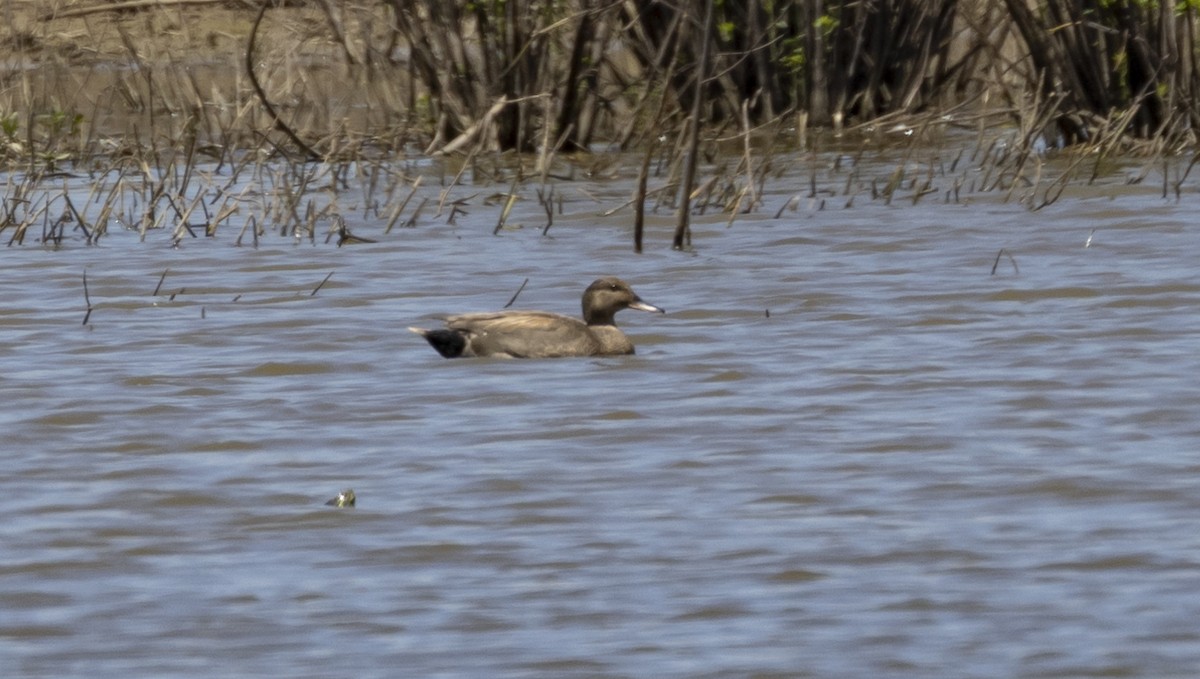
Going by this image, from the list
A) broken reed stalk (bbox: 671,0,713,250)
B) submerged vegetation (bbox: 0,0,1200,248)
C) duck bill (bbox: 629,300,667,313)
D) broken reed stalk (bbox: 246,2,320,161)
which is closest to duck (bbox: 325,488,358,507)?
duck bill (bbox: 629,300,667,313)

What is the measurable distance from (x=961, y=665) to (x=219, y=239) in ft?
24.8

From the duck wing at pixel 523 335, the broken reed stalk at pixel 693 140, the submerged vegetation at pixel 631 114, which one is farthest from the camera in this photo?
the submerged vegetation at pixel 631 114

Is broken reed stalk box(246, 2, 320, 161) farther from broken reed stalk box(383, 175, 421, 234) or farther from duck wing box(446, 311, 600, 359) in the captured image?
duck wing box(446, 311, 600, 359)

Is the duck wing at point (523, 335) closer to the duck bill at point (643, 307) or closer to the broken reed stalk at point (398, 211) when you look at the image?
the duck bill at point (643, 307)

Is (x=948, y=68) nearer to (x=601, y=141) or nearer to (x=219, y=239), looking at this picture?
(x=601, y=141)

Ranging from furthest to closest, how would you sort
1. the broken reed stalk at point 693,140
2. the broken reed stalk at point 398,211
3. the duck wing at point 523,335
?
the broken reed stalk at point 398,211 → the broken reed stalk at point 693,140 → the duck wing at point 523,335

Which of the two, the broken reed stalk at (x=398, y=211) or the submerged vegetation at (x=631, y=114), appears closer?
the broken reed stalk at (x=398, y=211)

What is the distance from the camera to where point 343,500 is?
18.8 feet

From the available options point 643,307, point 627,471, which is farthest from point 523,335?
point 627,471

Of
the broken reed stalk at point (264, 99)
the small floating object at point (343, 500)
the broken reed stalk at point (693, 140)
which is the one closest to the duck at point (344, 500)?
the small floating object at point (343, 500)

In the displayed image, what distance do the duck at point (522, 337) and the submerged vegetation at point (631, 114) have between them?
3052mm

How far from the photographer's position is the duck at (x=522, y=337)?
8.09 m

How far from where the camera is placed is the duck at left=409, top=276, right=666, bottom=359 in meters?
8.09

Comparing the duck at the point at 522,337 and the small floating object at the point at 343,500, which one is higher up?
the small floating object at the point at 343,500
